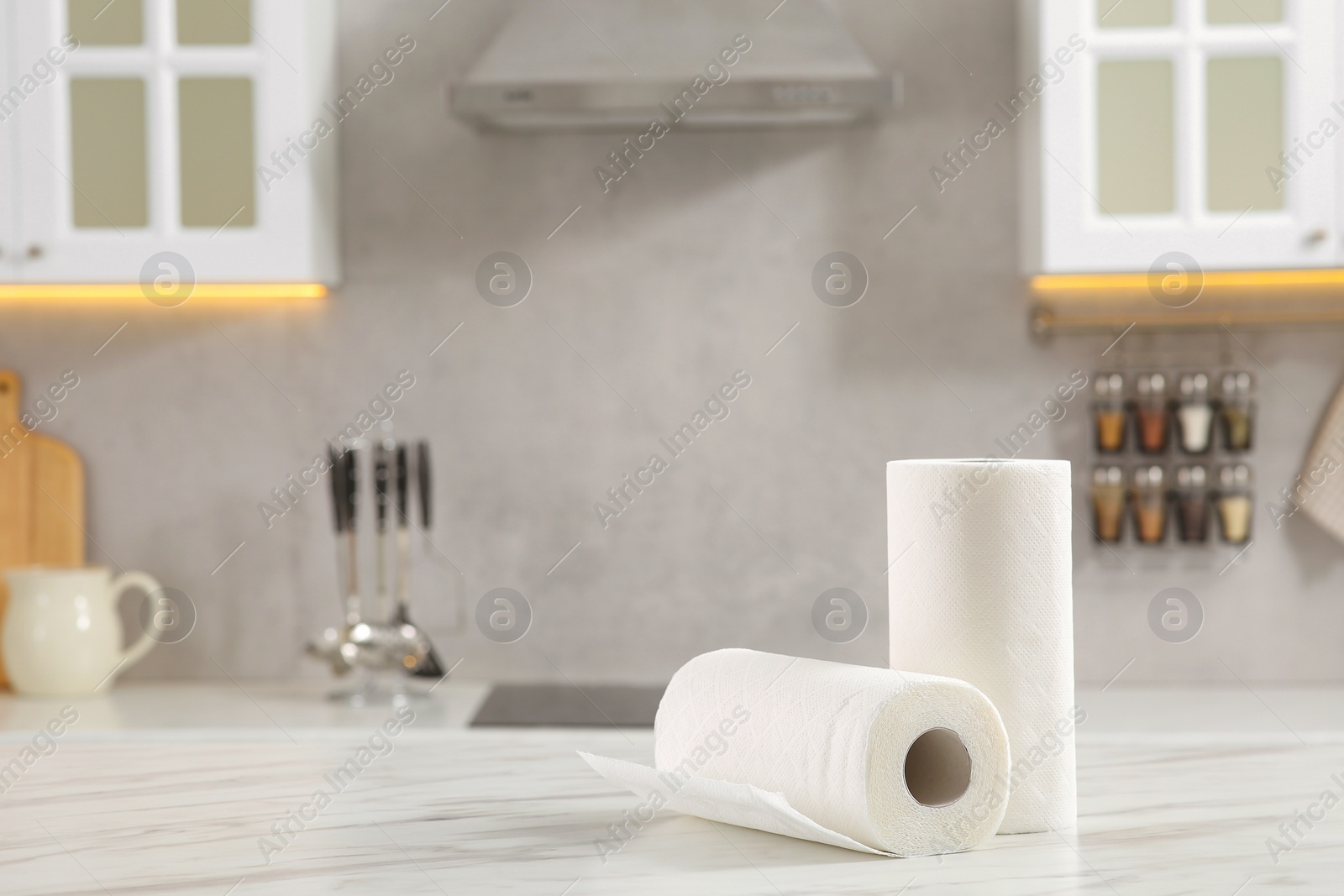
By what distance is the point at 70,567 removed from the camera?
202cm

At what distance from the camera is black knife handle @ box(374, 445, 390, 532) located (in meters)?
1.93

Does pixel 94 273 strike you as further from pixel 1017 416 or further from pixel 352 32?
pixel 1017 416

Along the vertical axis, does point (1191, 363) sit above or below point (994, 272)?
below

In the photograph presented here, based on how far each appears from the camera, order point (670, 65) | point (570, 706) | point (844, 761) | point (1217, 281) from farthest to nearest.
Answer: point (1217, 281) → point (570, 706) → point (670, 65) → point (844, 761)

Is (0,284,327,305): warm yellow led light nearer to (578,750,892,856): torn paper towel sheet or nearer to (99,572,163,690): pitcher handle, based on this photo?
(99,572,163,690): pitcher handle

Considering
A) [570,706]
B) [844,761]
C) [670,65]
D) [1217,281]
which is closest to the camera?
[844,761]

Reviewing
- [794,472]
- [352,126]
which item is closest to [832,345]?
[794,472]

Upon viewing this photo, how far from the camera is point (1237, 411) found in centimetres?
200

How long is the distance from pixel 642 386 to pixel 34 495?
108cm

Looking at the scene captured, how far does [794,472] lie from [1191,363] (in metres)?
0.71

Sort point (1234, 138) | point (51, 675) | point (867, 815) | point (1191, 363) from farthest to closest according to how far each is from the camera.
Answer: point (1191, 363) → point (51, 675) → point (1234, 138) → point (867, 815)

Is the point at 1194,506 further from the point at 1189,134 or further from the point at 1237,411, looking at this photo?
the point at 1189,134

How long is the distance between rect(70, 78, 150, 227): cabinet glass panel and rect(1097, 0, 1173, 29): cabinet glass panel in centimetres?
147

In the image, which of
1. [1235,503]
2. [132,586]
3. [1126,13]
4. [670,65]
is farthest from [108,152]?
[1235,503]
